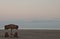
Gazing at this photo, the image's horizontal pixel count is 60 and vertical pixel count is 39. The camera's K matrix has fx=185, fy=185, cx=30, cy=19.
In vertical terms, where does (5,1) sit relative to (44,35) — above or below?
above

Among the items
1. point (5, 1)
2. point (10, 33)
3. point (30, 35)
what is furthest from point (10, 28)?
point (5, 1)

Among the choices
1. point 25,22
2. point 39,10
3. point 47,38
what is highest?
point 39,10

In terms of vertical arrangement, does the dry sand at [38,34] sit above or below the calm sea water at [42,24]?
below

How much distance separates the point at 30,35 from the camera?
6.35 metres

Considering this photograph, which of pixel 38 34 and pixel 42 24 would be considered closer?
pixel 38 34

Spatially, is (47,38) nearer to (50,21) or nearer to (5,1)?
(50,21)

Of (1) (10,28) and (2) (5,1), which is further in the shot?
(2) (5,1)

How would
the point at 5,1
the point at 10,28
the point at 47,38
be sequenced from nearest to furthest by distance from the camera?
the point at 10,28 → the point at 47,38 → the point at 5,1

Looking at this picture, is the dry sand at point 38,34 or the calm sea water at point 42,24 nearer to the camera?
the dry sand at point 38,34

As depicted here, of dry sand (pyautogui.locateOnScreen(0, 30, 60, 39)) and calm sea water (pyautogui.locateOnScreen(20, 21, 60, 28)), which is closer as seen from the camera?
dry sand (pyautogui.locateOnScreen(0, 30, 60, 39))

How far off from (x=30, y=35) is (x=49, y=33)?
69 centimetres

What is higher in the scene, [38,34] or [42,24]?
[42,24]

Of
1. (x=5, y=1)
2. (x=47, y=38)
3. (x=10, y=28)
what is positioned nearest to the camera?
(x=10, y=28)

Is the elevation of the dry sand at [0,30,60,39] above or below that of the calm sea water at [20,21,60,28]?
below
